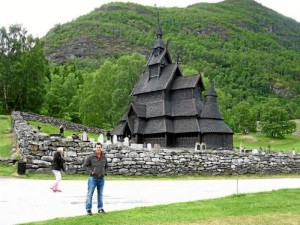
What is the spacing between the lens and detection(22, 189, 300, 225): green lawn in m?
11.3

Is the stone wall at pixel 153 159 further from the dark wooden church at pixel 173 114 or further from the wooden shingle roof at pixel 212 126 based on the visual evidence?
the dark wooden church at pixel 173 114

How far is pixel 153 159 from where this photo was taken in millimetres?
27438

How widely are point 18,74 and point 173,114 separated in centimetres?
3486

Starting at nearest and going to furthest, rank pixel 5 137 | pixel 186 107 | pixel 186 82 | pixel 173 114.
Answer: pixel 5 137 < pixel 186 107 < pixel 173 114 < pixel 186 82

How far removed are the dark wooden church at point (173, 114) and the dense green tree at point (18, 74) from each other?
25.5 metres

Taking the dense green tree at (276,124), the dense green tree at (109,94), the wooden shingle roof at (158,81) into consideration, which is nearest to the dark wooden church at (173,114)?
the wooden shingle roof at (158,81)

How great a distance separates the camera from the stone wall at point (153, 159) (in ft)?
76.3

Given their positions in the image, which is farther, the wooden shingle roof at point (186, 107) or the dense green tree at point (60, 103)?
the dense green tree at point (60, 103)

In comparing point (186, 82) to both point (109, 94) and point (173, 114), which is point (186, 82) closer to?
point (173, 114)

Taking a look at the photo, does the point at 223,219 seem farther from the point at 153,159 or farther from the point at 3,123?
the point at 3,123

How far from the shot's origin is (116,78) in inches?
2906

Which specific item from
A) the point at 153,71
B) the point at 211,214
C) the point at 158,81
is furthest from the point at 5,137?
the point at 211,214

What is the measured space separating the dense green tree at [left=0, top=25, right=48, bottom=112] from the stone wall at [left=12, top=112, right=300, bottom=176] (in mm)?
45916

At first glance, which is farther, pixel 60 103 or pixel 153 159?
pixel 60 103
